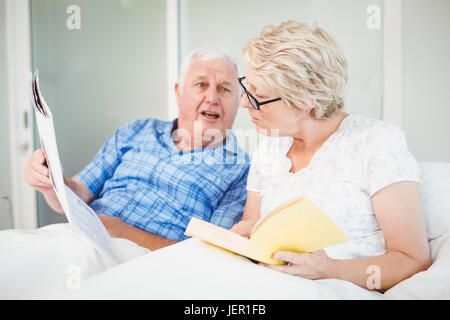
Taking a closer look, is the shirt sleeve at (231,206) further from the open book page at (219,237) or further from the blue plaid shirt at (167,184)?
the open book page at (219,237)

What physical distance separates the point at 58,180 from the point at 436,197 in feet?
3.19

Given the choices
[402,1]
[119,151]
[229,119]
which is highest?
[402,1]

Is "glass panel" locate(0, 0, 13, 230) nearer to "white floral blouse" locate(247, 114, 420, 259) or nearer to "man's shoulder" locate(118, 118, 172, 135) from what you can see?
"man's shoulder" locate(118, 118, 172, 135)

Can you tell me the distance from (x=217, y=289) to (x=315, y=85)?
1.90 feet

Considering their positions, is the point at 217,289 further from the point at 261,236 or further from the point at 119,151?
the point at 119,151

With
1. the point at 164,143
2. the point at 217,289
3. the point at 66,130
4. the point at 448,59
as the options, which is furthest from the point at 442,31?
the point at 66,130

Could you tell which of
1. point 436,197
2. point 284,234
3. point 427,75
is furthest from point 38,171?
point 427,75

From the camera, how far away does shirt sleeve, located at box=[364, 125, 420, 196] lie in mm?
871

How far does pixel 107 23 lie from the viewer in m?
2.18

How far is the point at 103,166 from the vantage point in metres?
1.63

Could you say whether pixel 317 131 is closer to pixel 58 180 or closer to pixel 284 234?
pixel 284 234

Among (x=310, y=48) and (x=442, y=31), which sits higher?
(x=442, y=31)

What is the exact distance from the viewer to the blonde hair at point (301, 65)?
991 millimetres

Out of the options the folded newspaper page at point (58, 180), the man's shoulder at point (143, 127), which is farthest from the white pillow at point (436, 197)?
the man's shoulder at point (143, 127)
